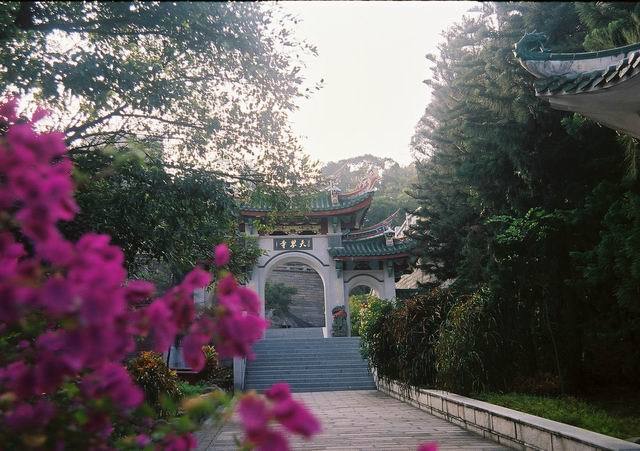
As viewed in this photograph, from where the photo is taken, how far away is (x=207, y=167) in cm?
559

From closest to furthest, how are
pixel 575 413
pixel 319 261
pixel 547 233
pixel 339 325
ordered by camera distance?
pixel 575 413, pixel 547 233, pixel 339 325, pixel 319 261

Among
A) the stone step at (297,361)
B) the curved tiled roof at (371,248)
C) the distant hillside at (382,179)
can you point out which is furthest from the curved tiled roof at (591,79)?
the distant hillside at (382,179)

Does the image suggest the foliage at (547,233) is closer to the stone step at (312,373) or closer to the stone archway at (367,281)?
the stone step at (312,373)

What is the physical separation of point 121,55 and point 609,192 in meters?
5.75

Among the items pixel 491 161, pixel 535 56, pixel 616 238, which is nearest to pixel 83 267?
pixel 535 56

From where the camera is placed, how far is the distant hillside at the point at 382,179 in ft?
124

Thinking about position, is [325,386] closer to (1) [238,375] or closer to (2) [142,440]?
(1) [238,375]

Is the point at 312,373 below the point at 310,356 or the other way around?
below

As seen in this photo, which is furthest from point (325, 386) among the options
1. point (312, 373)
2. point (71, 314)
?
point (71, 314)

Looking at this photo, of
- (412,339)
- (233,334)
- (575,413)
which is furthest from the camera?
(412,339)

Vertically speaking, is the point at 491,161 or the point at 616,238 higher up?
the point at 491,161

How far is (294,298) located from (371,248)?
46.4 ft

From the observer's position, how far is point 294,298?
3241 cm

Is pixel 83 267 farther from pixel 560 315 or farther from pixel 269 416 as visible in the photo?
pixel 560 315
